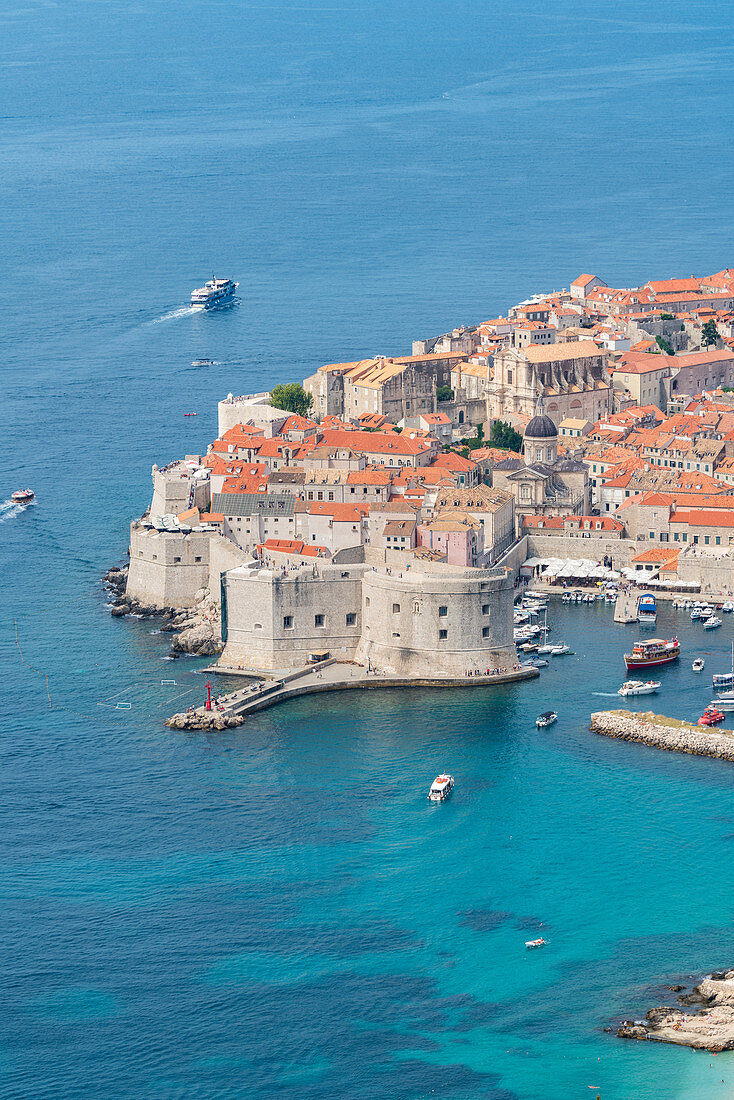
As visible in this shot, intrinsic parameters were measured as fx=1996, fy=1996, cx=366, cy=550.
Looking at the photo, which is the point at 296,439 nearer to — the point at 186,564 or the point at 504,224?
the point at 186,564

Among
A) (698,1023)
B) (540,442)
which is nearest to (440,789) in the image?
(698,1023)

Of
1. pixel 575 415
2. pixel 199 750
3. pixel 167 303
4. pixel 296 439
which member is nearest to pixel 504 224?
pixel 167 303

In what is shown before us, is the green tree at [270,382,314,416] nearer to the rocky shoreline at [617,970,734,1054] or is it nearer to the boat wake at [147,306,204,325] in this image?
the boat wake at [147,306,204,325]

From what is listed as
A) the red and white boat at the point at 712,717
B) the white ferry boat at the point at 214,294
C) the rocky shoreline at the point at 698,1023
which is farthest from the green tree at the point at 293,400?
the rocky shoreline at the point at 698,1023

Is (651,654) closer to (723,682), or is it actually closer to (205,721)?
(723,682)

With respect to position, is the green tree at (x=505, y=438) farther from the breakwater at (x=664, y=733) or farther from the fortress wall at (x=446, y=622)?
the breakwater at (x=664, y=733)
